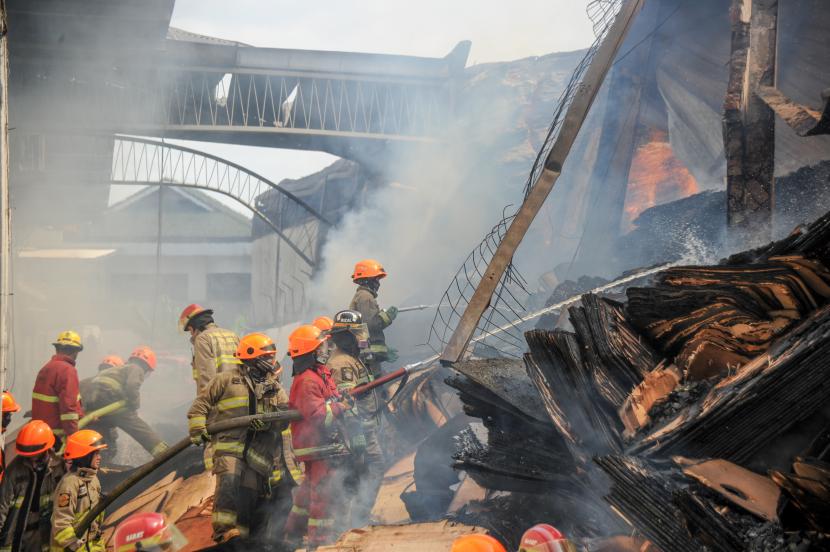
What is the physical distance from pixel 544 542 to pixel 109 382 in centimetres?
645

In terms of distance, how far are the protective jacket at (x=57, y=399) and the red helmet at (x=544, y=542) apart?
568cm

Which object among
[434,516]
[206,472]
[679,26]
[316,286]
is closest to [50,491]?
[206,472]

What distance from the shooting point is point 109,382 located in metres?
7.87

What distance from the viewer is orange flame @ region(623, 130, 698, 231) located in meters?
10.7

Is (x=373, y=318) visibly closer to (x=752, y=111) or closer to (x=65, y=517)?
(x=65, y=517)

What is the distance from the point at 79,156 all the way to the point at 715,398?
61.7 ft

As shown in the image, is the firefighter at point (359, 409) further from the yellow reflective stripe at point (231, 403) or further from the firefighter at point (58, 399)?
the firefighter at point (58, 399)

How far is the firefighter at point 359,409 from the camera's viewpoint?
5777mm

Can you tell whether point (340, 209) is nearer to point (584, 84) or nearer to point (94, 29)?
point (94, 29)

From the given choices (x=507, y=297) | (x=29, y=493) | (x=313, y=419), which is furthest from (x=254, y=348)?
(x=507, y=297)

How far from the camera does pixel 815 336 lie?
2686 millimetres

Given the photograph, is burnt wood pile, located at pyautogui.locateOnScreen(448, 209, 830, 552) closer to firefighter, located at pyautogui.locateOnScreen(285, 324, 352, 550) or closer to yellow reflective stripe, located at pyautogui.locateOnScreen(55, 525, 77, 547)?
firefighter, located at pyautogui.locateOnScreen(285, 324, 352, 550)

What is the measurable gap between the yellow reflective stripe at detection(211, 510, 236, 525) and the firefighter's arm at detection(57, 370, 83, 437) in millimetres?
2794

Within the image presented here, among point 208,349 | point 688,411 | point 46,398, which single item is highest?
point 688,411
